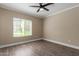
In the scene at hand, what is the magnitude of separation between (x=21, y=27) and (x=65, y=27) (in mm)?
3436

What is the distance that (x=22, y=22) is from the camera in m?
5.49

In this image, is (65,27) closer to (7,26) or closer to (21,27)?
(21,27)

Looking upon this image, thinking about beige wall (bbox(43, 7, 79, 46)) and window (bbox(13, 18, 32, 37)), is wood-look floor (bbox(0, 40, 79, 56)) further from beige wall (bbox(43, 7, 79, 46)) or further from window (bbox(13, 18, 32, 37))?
window (bbox(13, 18, 32, 37))

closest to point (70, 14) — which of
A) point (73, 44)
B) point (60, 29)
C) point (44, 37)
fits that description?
point (60, 29)

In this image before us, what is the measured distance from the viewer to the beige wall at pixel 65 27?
12.7ft

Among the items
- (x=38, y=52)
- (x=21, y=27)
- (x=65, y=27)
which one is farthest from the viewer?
(x=21, y=27)

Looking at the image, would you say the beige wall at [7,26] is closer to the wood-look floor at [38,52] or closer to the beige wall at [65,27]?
the wood-look floor at [38,52]

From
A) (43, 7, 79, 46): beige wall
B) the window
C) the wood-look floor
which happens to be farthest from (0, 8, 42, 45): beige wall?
(43, 7, 79, 46): beige wall

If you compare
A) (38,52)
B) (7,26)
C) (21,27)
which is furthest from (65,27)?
(7,26)

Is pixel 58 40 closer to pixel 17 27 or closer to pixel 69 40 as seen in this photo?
pixel 69 40

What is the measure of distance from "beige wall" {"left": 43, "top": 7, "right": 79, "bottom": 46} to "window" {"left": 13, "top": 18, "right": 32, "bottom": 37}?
6.11 ft

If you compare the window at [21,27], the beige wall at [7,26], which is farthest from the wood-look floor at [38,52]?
the window at [21,27]

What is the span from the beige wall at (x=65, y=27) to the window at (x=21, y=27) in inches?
73.3

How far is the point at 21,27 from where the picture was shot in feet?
17.8
